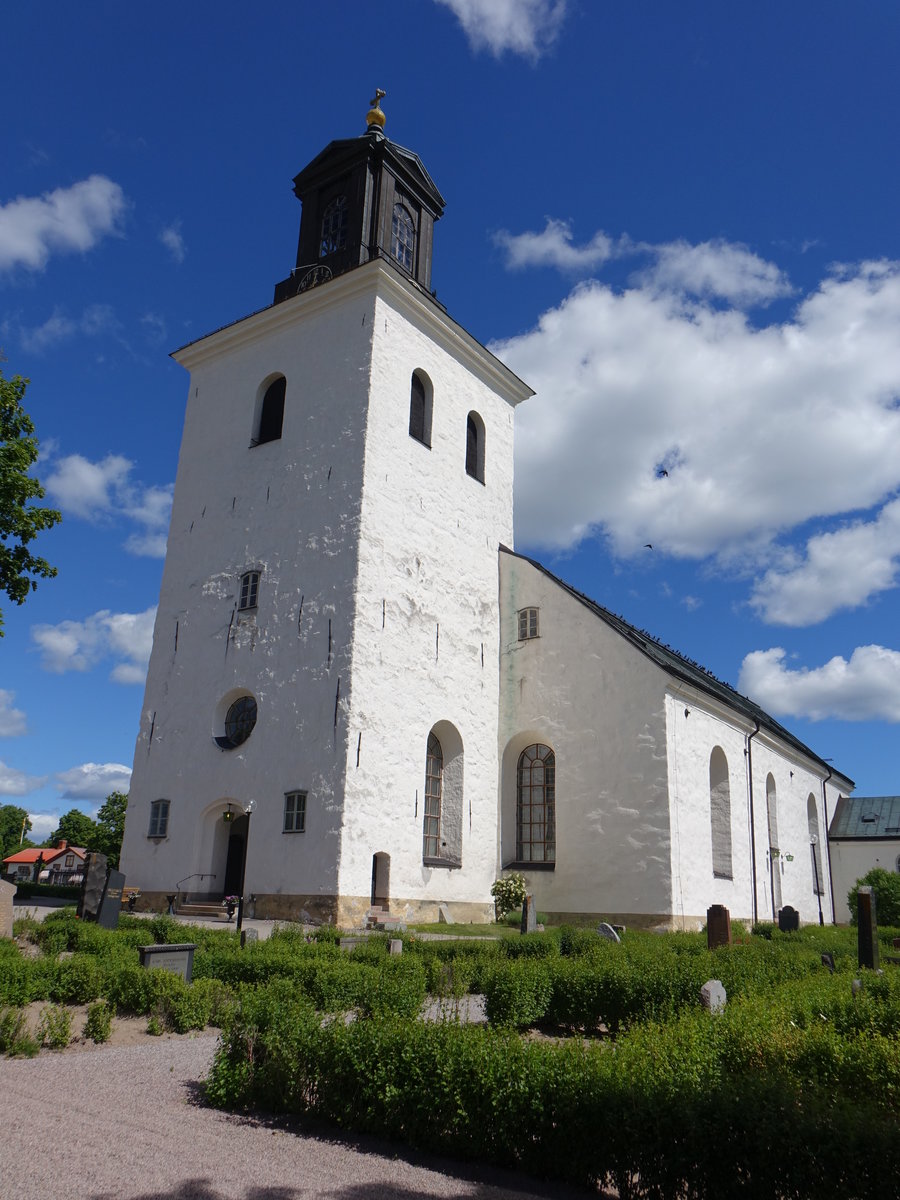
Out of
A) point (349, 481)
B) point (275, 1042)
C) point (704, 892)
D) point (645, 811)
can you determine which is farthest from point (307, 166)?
point (275, 1042)

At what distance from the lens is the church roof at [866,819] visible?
3297cm

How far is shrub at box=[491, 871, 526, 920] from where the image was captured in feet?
64.0

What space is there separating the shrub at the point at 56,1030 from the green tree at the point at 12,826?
92499 millimetres

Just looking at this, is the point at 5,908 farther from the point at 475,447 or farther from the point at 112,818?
the point at 112,818

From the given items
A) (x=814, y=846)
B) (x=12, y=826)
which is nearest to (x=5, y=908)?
(x=814, y=846)

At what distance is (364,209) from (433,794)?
548 inches

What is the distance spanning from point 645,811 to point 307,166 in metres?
17.8

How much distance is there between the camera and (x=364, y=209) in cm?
2169

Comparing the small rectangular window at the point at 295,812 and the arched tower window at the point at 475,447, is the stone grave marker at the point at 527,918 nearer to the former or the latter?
the small rectangular window at the point at 295,812

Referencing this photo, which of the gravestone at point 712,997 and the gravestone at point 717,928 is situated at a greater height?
the gravestone at point 717,928

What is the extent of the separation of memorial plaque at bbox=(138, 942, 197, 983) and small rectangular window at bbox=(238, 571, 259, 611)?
10794mm

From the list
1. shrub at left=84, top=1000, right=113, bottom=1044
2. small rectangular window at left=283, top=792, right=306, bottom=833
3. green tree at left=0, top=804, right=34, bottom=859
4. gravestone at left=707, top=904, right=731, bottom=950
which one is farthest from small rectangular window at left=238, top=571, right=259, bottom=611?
green tree at left=0, top=804, right=34, bottom=859

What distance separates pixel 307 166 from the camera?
2300cm

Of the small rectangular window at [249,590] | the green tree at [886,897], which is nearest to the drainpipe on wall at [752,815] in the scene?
the green tree at [886,897]
